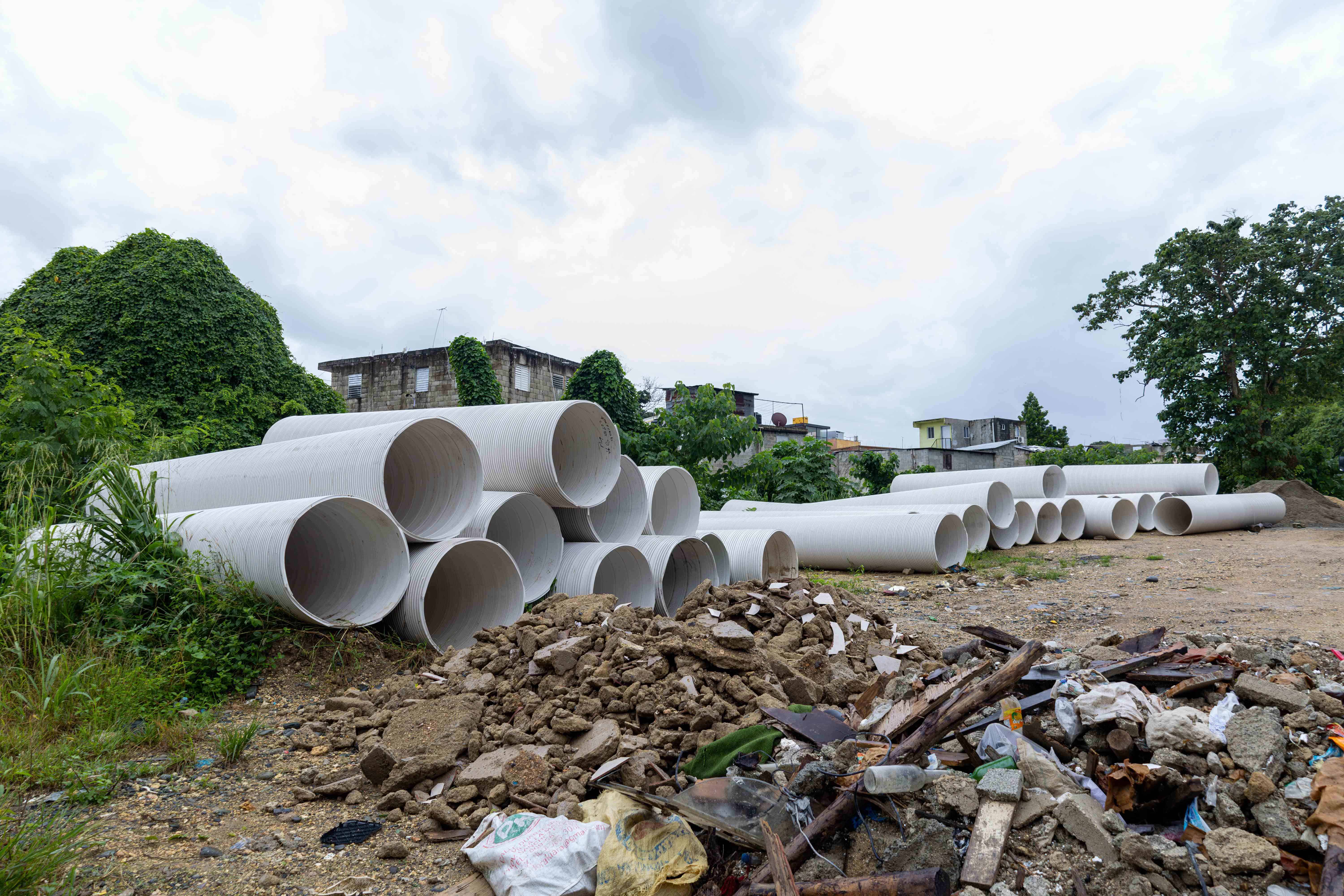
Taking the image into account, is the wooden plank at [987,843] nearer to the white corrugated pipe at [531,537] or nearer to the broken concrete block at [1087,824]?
the broken concrete block at [1087,824]

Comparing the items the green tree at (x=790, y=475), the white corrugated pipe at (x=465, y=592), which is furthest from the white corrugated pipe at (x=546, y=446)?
the green tree at (x=790, y=475)

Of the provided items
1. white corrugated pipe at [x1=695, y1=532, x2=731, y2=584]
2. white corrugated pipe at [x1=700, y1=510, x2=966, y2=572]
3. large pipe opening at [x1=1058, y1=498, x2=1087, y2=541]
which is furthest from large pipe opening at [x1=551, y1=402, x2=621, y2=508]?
large pipe opening at [x1=1058, y1=498, x2=1087, y2=541]

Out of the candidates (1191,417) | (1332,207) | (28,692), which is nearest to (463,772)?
(28,692)

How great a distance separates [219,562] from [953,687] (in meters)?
4.10

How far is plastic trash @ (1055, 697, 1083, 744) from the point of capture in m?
2.94

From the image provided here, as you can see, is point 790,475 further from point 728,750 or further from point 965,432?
point 965,432

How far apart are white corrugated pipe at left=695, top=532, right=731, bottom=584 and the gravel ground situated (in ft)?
5.48

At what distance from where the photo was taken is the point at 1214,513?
14.9 meters

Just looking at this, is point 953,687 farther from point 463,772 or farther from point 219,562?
point 219,562

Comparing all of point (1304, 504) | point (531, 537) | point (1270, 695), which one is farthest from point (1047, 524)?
point (1270, 695)

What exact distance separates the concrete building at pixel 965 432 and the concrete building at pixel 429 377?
28.4m

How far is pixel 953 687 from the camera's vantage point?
3004 mm

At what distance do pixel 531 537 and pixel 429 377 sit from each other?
21.0m

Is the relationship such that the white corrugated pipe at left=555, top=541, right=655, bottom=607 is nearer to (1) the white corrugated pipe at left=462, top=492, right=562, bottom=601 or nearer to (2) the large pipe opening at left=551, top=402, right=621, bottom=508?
(1) the white corrugated pipe at left=462, top=492, right=562, bottom=601
